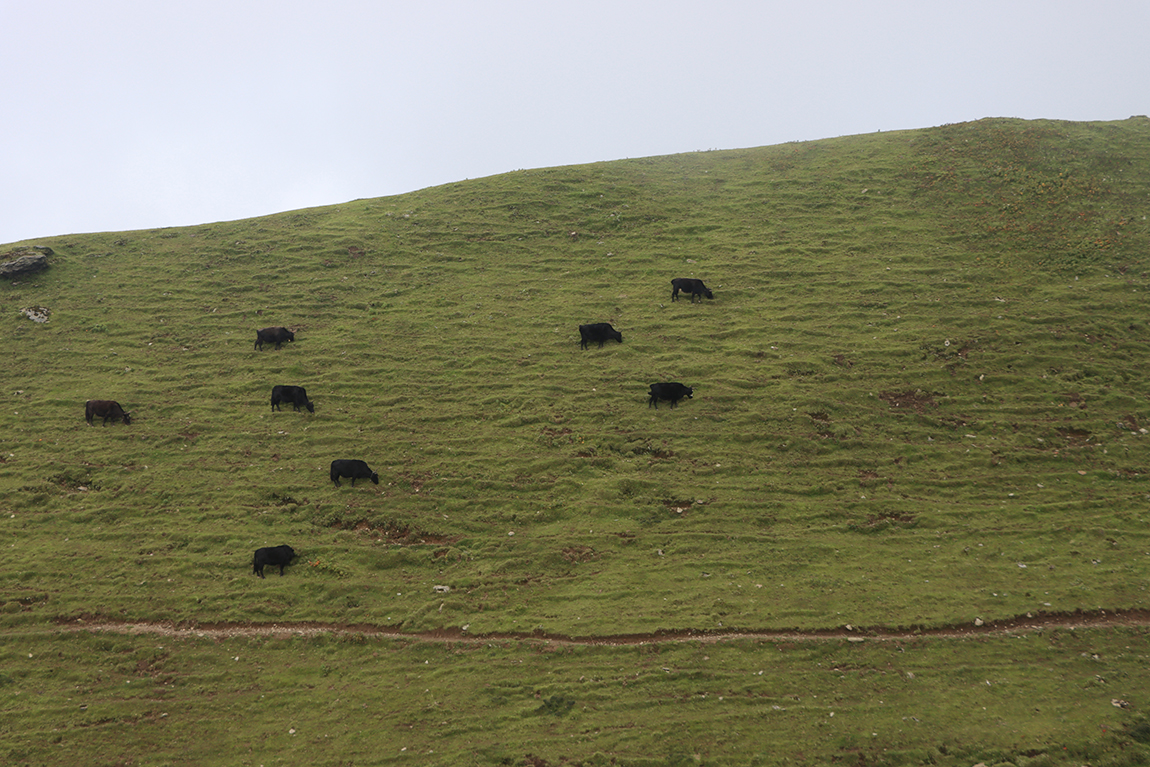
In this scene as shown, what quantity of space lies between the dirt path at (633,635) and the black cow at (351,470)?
5.33 meters

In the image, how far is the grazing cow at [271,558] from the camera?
16578 mm

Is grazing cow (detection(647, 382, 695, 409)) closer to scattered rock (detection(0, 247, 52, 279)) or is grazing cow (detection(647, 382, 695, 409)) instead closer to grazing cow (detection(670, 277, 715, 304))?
grazing cow (detection(670, 277, 715, 304))

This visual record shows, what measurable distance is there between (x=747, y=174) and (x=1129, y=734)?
36101 millimetres

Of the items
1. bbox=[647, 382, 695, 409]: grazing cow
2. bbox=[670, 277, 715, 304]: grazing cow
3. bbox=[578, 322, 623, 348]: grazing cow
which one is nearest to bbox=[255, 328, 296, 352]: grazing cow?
bbox=[578, 322, 623, 348]: grazing cow

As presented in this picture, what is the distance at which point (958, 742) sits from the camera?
11.3 meters

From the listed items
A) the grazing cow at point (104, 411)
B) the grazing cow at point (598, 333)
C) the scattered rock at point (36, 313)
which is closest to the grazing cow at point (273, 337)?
the grazing cow at point (104, 411)

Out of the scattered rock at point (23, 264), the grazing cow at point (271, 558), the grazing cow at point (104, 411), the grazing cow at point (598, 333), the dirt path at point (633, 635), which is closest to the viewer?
the dirt path at point (633, 635)

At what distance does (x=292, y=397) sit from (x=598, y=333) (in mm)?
12396

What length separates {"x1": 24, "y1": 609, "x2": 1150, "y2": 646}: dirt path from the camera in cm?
1381

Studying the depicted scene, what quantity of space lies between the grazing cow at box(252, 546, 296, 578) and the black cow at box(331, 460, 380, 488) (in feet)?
10.6

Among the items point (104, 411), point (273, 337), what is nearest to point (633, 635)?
point (104, 411)

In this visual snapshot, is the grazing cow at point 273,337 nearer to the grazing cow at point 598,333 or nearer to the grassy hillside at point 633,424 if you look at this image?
the grassy hillside at point 633,424

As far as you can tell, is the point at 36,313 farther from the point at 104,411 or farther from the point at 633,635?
the point at 633,635

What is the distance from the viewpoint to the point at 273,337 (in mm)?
27797
